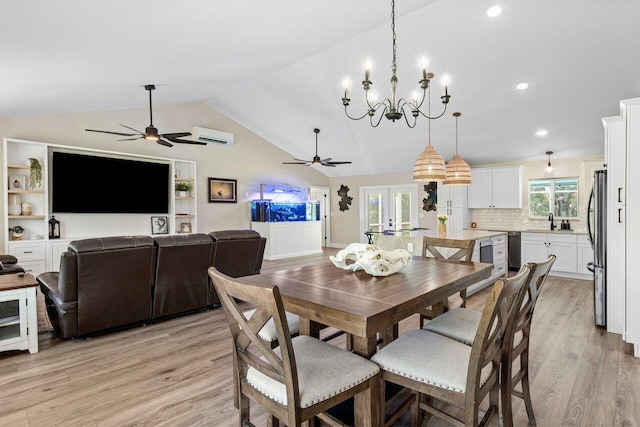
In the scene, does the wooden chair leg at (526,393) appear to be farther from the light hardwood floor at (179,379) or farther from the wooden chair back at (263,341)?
the wooden chair back at (263,341)

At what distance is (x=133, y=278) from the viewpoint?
3.21 m

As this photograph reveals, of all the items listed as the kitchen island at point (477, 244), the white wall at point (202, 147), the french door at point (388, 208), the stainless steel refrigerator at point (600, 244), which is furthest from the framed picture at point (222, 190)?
the stainless steel refrigerator at point (600, 244)

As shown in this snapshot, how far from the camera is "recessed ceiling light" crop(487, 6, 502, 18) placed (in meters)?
3.37

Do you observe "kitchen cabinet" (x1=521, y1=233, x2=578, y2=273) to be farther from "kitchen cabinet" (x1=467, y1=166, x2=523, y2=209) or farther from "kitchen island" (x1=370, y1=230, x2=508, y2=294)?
"kitchen island" (x1=370, y1=230, x2=508, y2=294)

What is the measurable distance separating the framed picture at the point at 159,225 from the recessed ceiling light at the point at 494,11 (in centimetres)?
649

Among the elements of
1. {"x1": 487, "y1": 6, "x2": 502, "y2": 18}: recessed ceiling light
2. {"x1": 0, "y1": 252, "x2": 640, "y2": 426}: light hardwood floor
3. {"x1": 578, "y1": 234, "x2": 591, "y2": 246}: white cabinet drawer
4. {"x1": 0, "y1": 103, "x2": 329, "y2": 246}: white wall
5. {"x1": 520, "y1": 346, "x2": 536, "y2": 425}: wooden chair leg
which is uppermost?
{"x1": 487, "y1": 6, "x2": 502, "y2": 18}: recessed ceiling light

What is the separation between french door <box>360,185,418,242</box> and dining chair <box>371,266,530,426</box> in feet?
24.2

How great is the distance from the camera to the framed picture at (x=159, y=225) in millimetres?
6938

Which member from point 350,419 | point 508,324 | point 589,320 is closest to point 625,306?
point 589,320

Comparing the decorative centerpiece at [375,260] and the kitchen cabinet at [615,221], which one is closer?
the decorative centerpiece at [375,260]

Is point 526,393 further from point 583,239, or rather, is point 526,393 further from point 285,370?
point 583,239

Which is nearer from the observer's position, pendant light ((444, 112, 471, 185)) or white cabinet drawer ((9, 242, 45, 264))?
pendant light ((444, 112, 471, 185))

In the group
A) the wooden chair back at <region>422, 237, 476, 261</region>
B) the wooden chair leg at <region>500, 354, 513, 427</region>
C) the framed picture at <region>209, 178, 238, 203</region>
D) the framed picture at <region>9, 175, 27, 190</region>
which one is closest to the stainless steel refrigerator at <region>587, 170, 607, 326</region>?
the wooden chair back at <region>422, 237, 476, 261</region>

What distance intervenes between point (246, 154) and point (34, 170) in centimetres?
418
